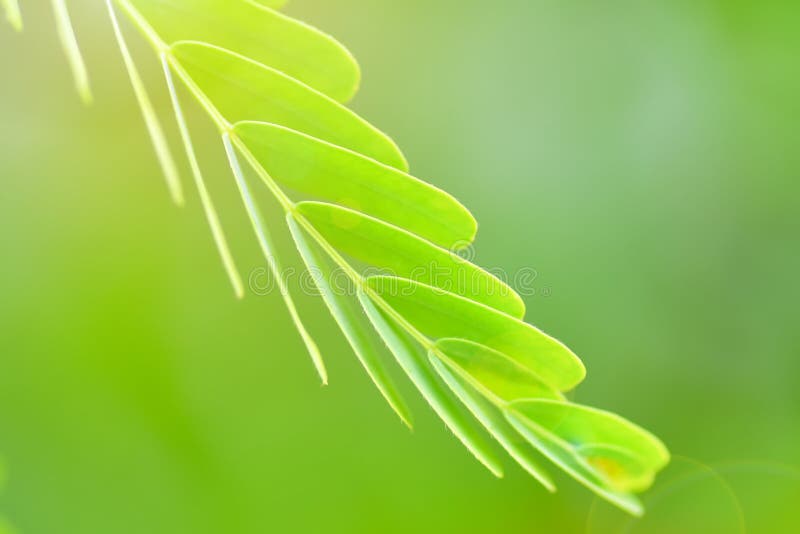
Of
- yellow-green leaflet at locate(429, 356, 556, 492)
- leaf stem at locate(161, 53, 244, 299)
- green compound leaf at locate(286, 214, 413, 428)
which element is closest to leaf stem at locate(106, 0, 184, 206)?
leaf stem at locate(161, 53, 244, 299)

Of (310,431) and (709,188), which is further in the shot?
(709,188)

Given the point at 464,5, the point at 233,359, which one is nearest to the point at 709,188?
the point at 464,5

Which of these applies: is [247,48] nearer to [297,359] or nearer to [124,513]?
[297,359]

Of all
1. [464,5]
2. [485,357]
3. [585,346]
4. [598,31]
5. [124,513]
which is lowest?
[124,513]

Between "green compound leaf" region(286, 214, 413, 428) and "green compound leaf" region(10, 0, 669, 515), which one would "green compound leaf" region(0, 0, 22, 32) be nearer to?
"green compound leaf" region(10, 0, 669, 515)

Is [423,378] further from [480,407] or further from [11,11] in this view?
[11,11]

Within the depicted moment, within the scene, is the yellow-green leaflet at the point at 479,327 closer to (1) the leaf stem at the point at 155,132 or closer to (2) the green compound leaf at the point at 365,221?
(2) the green compound leaf at the point at 365,221
